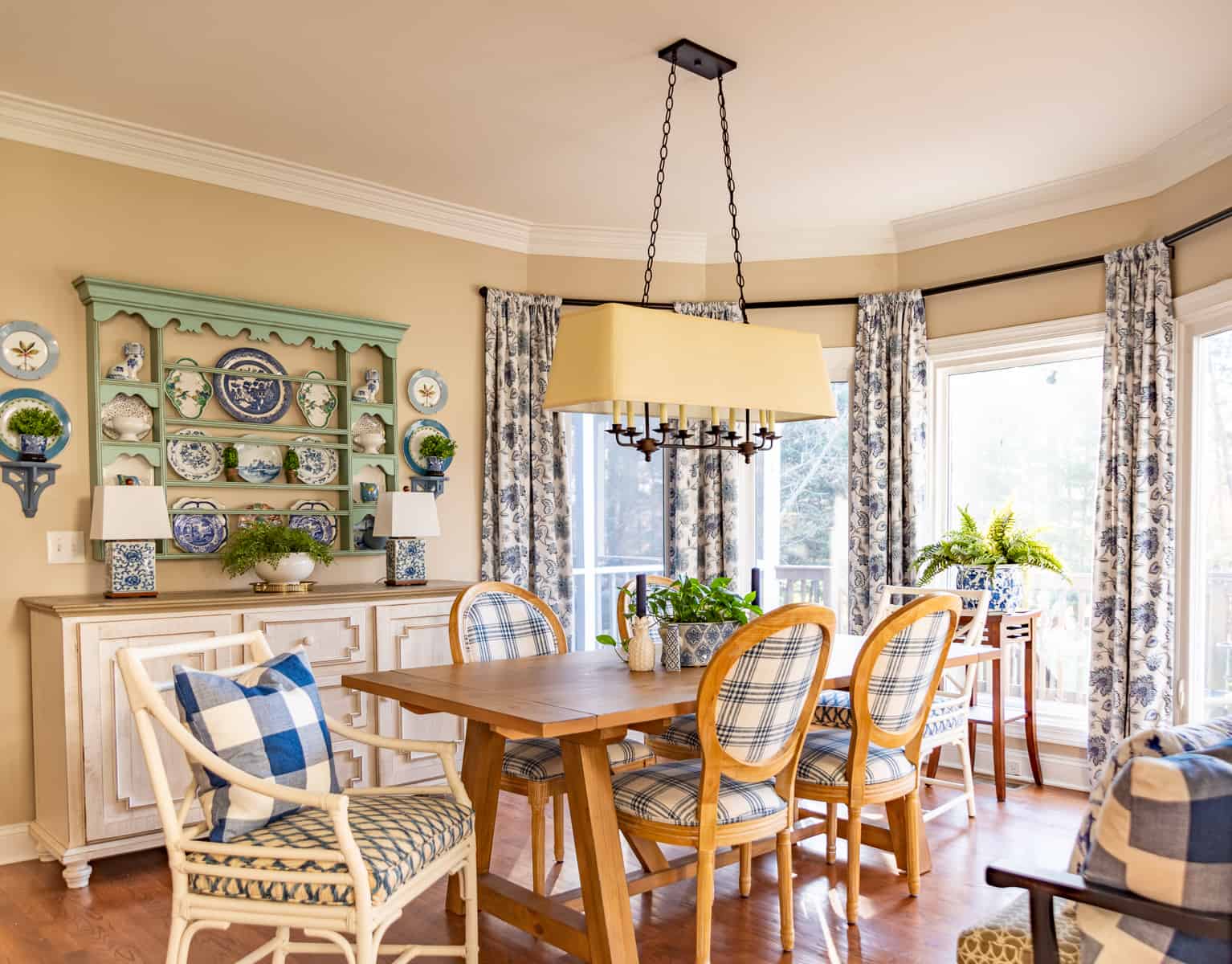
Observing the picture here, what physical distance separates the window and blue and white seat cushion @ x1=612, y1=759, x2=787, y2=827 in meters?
2.67

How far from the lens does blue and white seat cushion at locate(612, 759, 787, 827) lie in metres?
2.62

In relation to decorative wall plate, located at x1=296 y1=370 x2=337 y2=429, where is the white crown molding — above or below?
above

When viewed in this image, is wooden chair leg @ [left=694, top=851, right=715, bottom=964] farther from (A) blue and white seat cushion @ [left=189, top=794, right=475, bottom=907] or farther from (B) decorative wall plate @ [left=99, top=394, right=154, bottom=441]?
(B) decorative wall plate @ [left=99, top=394, right=154, bottom=441]

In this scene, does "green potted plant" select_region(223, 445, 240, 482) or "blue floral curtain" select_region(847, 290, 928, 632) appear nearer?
"green potted plant" select_region(223, 445, 240, 482)

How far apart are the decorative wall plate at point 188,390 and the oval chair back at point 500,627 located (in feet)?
4.90

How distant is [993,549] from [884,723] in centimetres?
186

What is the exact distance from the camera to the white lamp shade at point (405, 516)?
14.5 ft

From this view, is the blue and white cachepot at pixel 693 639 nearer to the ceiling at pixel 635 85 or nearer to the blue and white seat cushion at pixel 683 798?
the blue and white seat cushion at pixel 683 798

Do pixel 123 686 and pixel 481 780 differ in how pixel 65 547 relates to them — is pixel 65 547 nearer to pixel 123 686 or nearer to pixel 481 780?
pixel 123 686

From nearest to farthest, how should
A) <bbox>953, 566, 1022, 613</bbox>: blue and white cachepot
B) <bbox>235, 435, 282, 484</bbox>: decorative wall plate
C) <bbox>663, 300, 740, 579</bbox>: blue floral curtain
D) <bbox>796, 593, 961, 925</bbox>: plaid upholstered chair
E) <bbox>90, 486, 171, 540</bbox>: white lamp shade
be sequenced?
<bbox>796, 593, 961, 925</bbox>: plaid upholstered chair → <bbox>90, 486, 171, 540</bbox>: white lamp shade → <bbox>235, 435, 282, 484</bbox>: decorative wall plate → <bbox>953, 566, 1022, 613</bbox>: blue and white cachepot → <bbox>663, 300, 740, 579</bbox>: blue floral curtain

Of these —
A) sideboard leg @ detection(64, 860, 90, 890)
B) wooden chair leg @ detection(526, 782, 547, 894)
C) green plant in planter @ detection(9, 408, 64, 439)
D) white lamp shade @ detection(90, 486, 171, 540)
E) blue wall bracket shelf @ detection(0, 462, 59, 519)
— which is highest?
green plant in planter @ detection(9, 408, 64, 439)

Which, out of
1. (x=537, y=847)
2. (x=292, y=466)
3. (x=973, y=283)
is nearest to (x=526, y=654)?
(x=537, y=847)

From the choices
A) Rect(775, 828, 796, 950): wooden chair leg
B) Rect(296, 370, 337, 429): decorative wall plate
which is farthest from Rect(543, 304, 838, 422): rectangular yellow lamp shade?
Rect(296, 370, 337, 429): decorative wall plate

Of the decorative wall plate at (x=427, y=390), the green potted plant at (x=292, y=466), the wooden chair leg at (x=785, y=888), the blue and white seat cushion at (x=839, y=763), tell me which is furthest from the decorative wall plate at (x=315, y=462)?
the wooden chair leg at (x=785, y=888)
